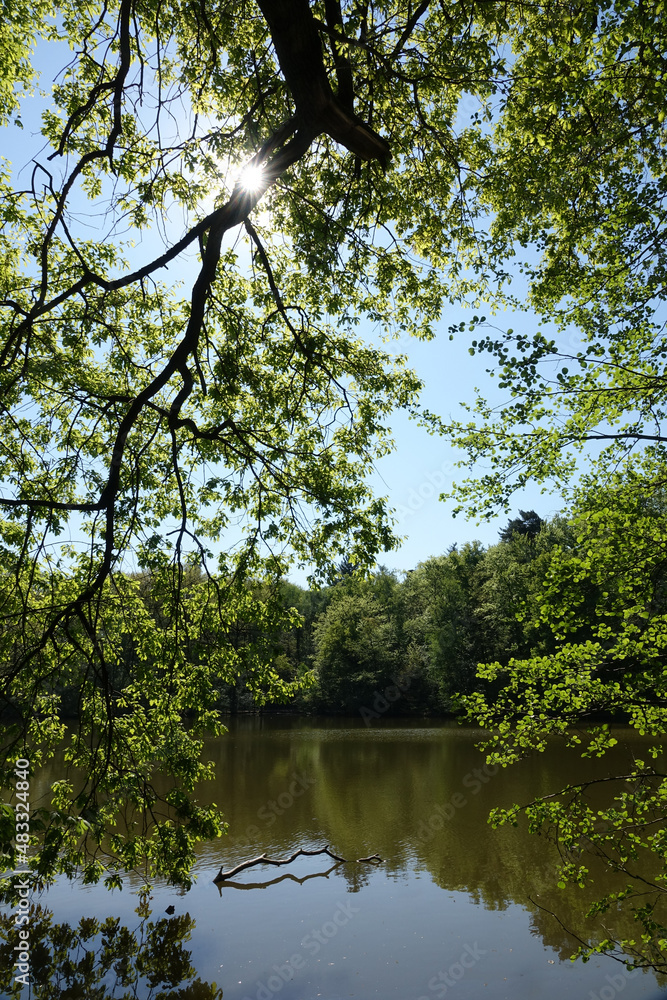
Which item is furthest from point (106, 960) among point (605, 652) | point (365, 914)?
point (605, 652)

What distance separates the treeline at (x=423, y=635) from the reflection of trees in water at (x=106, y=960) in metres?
32.3

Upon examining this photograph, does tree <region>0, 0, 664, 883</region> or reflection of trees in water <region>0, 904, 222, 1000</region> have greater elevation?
tree <region>0, 0, 664, 883</region>

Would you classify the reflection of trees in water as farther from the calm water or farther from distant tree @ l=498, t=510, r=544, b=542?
distant tree @ l=498, t=510, r=544, b=542

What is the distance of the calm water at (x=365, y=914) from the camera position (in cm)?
829

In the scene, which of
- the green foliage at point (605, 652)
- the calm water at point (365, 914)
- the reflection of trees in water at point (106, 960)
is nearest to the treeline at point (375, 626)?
the green foliage at point (605, 652)

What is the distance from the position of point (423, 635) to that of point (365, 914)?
131 ft

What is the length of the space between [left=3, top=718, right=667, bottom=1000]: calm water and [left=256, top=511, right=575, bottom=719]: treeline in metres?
25.6

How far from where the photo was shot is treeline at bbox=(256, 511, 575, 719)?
43938 mm

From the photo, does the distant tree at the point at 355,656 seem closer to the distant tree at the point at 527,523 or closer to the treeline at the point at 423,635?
the treeline at the point at 423,635

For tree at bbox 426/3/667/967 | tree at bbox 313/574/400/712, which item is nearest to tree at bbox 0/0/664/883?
tree at bbox 426/3/667/967

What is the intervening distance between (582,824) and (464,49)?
22.4 feet

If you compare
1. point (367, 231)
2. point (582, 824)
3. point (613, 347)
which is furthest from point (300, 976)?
point (367, 231)

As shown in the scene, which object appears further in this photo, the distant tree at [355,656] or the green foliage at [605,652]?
the distant tree at [355,656]

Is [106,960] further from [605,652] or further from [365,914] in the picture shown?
[605,652]
